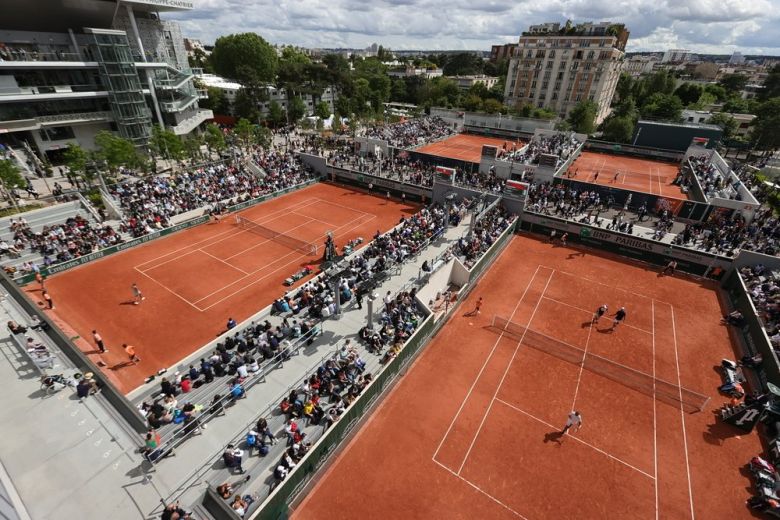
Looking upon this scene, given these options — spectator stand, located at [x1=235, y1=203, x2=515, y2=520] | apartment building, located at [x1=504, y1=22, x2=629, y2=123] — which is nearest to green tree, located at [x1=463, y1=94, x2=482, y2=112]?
apartment building, located at [x1=504, y1=22, x2=629, y2=123]

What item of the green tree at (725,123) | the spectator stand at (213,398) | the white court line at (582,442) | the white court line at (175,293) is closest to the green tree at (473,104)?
the green tree at (725,123)

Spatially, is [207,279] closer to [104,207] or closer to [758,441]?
[104,207]

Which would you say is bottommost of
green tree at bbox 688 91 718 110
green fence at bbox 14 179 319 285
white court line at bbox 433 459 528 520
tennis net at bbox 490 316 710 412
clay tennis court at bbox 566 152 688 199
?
white court line at bbox 433 459 528 520

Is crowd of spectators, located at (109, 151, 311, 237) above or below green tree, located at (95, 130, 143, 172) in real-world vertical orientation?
below

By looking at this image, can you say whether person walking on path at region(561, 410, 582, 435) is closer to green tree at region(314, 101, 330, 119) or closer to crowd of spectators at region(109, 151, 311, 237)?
crowd of spectators at region(109, 151, 311, 237)

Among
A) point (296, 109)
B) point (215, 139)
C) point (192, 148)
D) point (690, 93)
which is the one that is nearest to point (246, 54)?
point (296, 109)

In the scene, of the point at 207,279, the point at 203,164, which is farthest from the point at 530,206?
the point at 203,164

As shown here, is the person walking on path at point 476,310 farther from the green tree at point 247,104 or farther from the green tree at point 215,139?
the green tree at point 247,104
